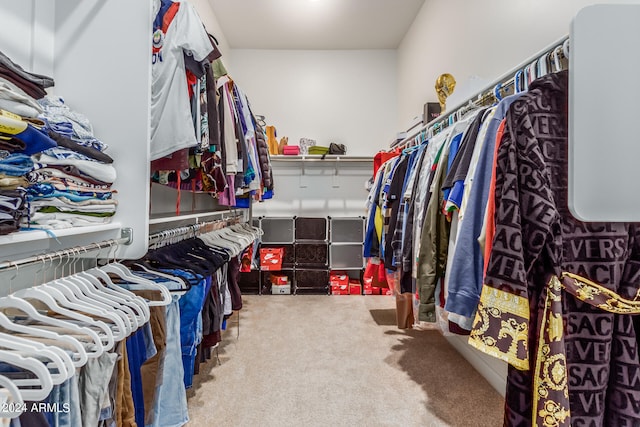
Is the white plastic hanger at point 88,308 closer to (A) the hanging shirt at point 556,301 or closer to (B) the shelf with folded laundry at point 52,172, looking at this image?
(B) the shelf with folded laundry at point 52,172

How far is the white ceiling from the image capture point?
11.4 feet

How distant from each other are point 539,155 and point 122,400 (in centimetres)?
132

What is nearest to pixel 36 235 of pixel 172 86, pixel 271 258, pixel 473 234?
pixel 172 86

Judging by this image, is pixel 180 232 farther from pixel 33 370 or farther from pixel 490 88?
pixel 490 88

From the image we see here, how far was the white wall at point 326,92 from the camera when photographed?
448 centimetres

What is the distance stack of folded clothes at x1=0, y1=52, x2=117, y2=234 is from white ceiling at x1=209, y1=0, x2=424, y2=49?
2.98 m

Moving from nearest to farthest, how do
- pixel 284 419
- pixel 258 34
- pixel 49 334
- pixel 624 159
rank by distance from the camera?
pixel 624 159 < pixel 49 334 < pixel 284 419 < pixel 258 34

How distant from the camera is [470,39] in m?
2.54

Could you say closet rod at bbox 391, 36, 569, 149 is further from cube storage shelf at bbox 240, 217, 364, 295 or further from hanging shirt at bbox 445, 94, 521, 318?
cube storage shelf at bbox 240, 217, 364, 295

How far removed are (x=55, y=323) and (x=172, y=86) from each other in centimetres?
89

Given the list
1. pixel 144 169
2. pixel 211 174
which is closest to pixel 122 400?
pixel 144 169

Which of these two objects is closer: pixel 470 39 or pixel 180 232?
pixel 180 232

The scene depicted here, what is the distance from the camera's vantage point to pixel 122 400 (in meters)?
0.96

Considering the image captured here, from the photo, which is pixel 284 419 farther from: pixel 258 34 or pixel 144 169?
pixel 258 34
